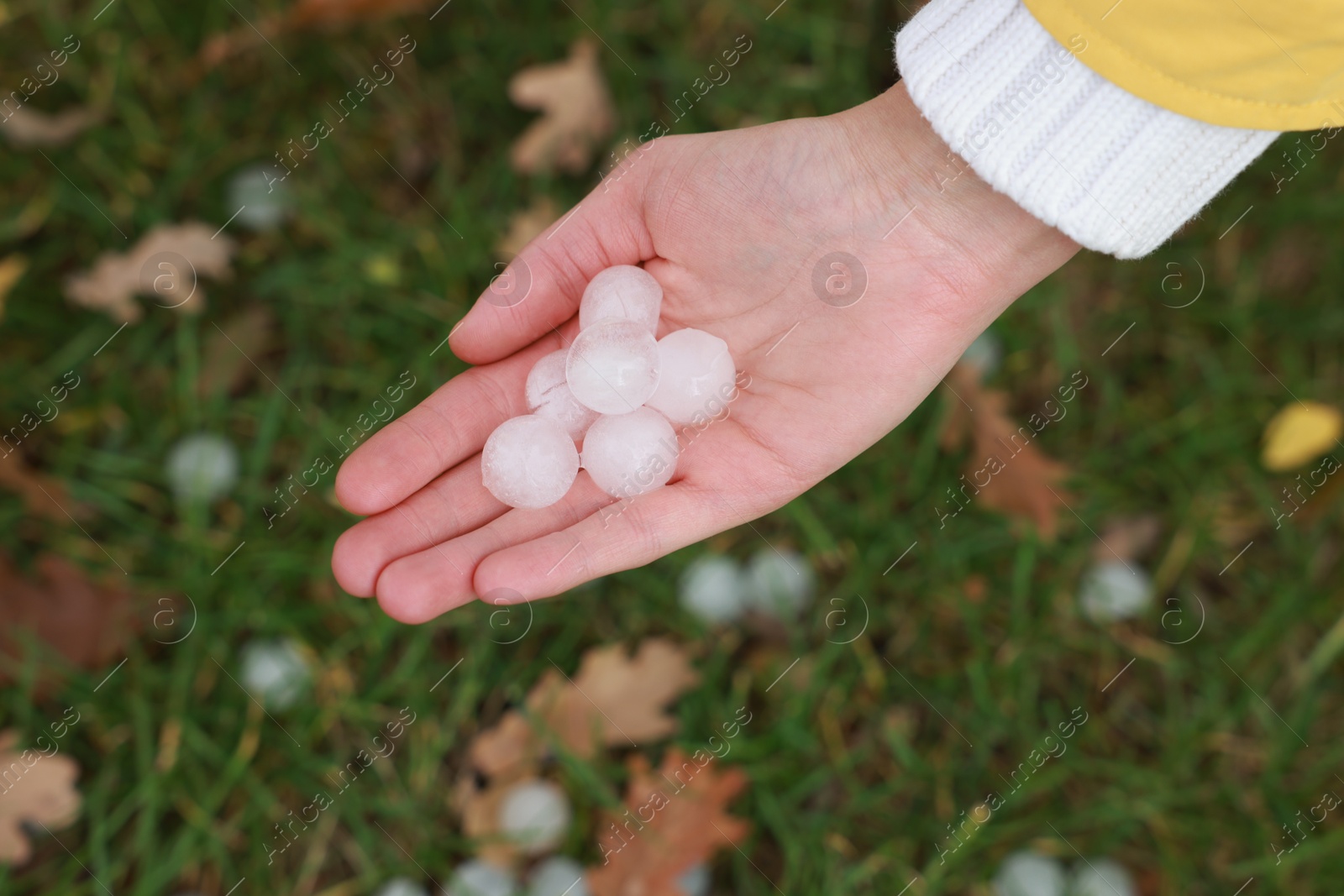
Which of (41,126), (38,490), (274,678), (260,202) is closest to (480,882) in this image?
(274,678)

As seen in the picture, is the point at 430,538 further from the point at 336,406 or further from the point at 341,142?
the point at 341,142

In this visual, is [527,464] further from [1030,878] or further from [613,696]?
[1030,878]

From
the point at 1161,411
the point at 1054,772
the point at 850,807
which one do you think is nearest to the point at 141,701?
the point at 850,807

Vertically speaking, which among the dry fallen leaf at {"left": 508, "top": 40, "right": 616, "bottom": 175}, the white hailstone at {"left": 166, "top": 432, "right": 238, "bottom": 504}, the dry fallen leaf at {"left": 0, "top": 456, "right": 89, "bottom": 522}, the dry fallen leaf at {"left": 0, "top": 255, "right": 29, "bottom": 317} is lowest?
the white hailstone at {"left": 166, "top": 432, "right": 238, "bottom": 504}

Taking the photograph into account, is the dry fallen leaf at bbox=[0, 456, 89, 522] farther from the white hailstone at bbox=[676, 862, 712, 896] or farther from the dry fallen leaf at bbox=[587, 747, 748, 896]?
the white hailstone at bbox=[676, 862, 712, 896]

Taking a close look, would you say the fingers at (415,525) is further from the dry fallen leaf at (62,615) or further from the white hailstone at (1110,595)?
the white hailstone at (1110,595)

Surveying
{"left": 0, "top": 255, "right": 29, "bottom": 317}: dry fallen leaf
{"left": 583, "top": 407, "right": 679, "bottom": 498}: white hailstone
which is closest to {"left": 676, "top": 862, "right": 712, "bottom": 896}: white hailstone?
{"left": 583, "top": 407, "right": 679, "bottom": 498}: white hailstone
